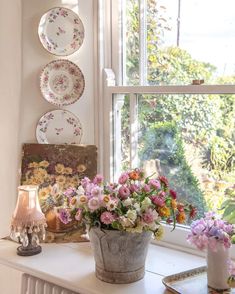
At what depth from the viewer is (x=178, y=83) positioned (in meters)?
1.95

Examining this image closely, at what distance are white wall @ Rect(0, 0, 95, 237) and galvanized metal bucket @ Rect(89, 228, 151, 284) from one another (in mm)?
724

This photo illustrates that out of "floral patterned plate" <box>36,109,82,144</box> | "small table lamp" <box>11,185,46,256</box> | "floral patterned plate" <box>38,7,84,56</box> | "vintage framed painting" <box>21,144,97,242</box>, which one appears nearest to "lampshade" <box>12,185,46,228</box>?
"small table lamp" <box>11,185,46,256</box>

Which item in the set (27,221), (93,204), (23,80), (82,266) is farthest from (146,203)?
(23,80)

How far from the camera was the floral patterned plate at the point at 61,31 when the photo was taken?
6.84ft

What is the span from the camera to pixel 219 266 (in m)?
1.48

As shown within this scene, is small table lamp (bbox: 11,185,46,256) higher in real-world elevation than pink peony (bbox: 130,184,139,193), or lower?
lower

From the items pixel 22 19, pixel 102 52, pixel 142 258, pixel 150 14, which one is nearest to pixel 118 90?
pixel 102 52

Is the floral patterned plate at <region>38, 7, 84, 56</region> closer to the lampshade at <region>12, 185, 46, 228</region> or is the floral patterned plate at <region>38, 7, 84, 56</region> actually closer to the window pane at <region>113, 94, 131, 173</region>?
the window pane at <region>113, 94, 131, 173</region>

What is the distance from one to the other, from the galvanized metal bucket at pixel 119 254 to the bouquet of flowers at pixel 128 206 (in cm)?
4

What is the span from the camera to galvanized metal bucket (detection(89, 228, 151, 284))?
60.3 inches

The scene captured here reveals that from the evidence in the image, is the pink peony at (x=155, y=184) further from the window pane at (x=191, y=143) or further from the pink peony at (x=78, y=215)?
the window pane at (x=191, y=143)

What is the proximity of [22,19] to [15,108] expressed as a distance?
1.35ft

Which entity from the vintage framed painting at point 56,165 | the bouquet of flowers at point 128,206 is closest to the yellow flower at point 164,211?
the bouquet of flowers at point 128,206

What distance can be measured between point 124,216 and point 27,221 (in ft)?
1.69
